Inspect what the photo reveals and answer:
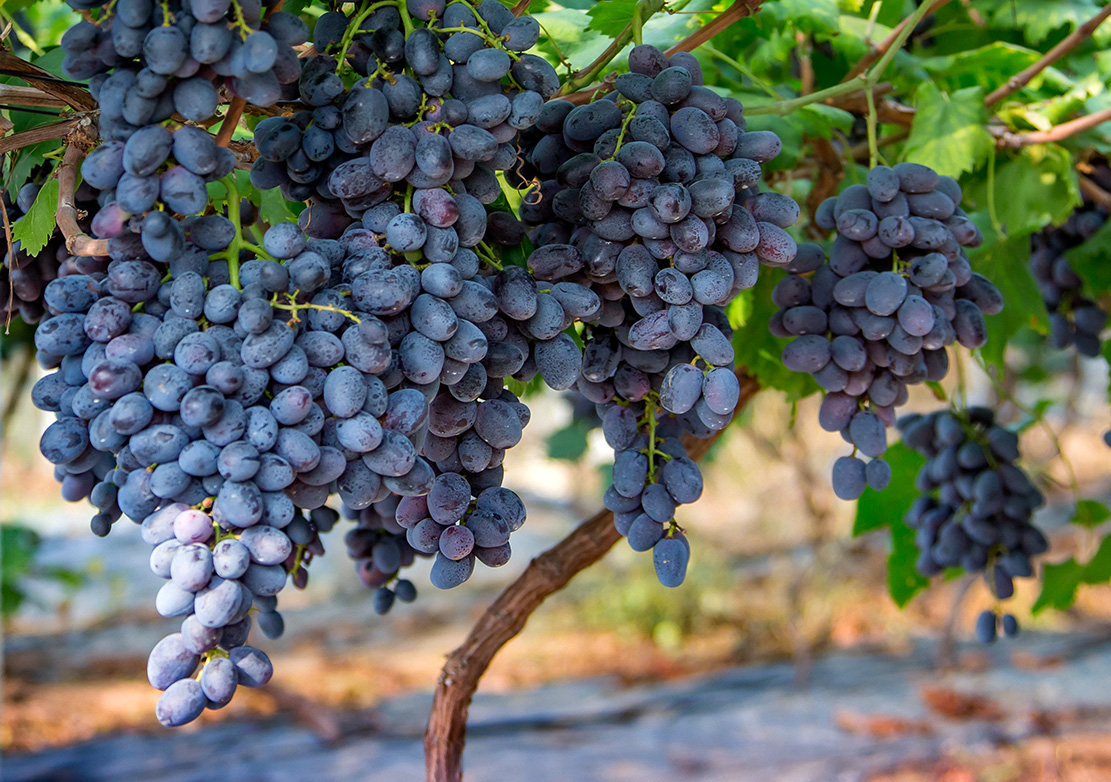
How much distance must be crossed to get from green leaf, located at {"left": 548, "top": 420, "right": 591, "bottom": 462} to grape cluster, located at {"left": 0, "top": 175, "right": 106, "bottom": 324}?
101 inches

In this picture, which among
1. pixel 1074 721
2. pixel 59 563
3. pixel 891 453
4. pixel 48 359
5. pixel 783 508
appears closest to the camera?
pixel 48 359

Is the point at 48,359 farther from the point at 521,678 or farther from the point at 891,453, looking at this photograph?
the point at 521,678

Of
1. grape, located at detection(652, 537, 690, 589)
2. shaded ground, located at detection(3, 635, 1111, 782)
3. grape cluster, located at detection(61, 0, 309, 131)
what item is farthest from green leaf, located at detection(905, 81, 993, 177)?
shaded ground, located at detection(3, 635, 1111, 782)

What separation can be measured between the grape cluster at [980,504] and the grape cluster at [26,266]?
1397 mm

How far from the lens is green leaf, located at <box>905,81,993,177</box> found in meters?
1.22

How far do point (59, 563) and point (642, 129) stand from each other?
26.9 feet

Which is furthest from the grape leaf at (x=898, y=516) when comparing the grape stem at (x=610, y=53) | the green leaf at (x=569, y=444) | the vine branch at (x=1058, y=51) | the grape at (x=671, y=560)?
the green leaf at (x=569, y=444)

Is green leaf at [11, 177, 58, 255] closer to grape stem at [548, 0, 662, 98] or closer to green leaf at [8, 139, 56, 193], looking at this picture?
green leaf at [8, 139, 56, 193]

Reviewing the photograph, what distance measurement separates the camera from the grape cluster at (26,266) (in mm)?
957

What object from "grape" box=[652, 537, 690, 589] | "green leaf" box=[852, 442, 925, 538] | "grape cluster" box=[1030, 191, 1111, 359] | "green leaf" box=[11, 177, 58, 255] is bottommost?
"green leaf" box=[852, 442, 925, 538]

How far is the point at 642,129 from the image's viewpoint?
0.77 metres

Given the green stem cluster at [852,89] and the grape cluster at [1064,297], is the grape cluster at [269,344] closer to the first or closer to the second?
the green stem cluster at [852,89]

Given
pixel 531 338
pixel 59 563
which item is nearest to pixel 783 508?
pixel 59 563

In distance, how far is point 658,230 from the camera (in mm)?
754
